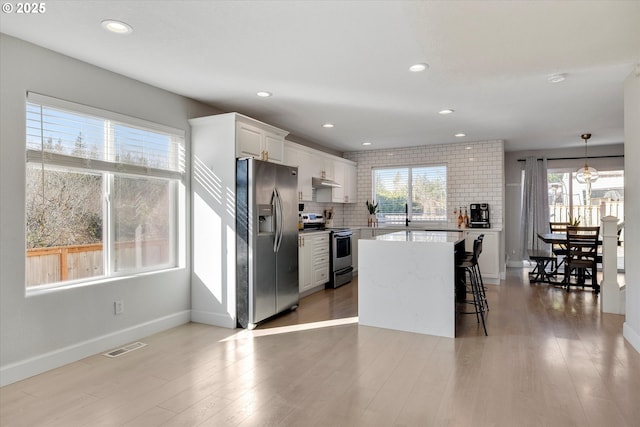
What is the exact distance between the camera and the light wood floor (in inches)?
88.0

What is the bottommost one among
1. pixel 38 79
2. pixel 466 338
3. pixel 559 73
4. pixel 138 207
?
pixel 466 338

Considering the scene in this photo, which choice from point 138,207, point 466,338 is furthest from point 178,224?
point 466,338

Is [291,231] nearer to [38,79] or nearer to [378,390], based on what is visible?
[378,390]

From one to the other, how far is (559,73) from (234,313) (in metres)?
3.95

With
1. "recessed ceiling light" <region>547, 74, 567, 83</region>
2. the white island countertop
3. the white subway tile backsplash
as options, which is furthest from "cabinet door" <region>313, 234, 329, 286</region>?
"recessed ceiling light" <region>547, 74, 567, 83</region>

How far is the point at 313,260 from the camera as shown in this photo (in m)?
5.56

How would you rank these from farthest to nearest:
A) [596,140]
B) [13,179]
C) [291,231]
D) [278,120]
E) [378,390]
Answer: [596,140], [278,120], [291,231], [13,179], [378,390]

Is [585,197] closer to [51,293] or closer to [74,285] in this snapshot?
[74,285]

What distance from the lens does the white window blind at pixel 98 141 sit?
2.92m

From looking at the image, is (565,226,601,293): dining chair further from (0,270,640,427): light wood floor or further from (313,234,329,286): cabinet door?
(313,234,329,286): cabinet door

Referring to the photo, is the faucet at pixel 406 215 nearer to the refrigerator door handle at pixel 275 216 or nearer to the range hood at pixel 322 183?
the range hood at pixel 322 183

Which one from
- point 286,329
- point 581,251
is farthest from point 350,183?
point 286,329

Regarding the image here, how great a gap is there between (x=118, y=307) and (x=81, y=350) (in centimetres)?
45

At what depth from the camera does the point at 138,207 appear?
376 centimetres
